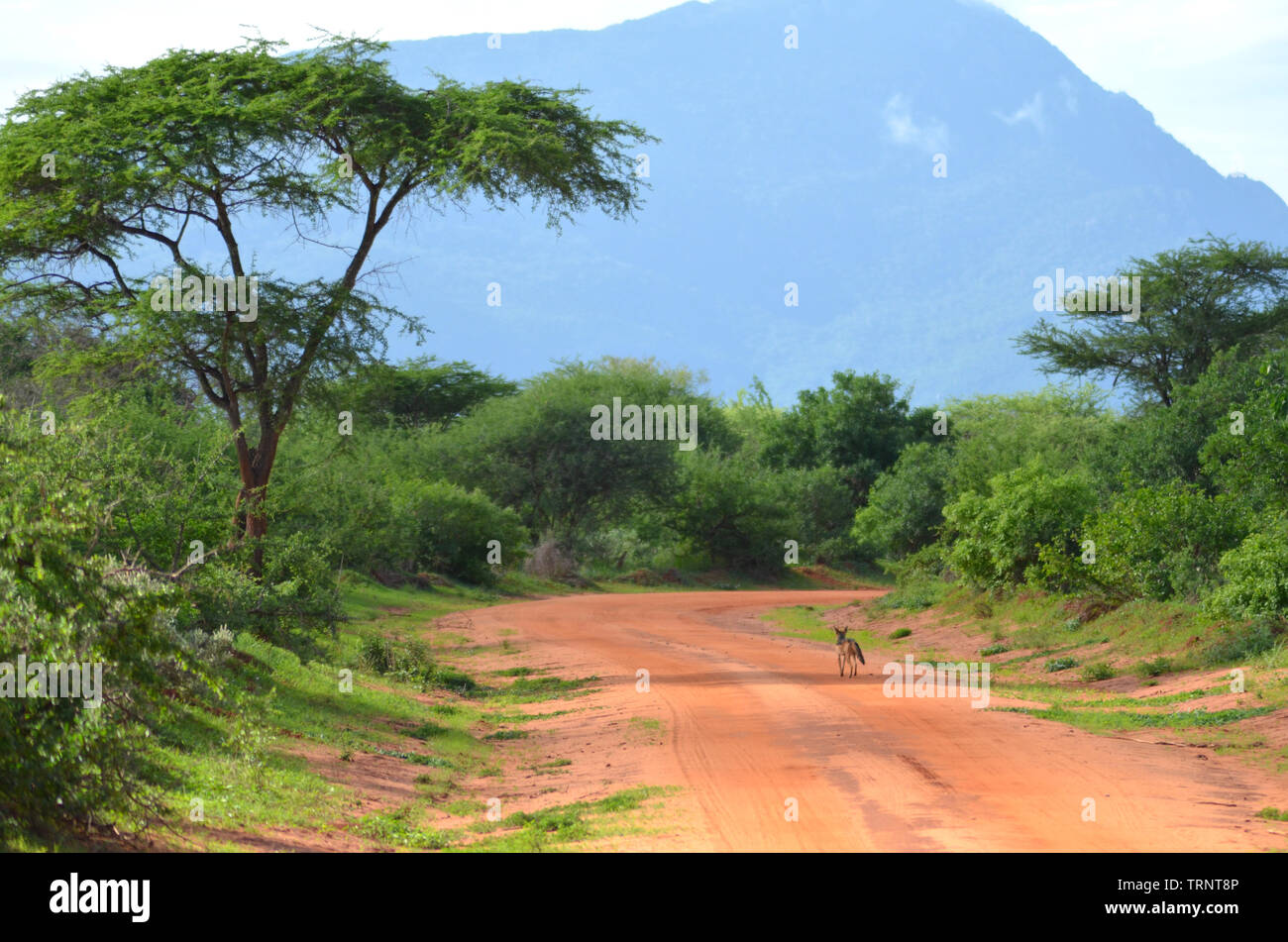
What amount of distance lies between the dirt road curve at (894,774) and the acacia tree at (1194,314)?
27.4 m

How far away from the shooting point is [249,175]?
19734 mm

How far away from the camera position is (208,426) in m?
24.5

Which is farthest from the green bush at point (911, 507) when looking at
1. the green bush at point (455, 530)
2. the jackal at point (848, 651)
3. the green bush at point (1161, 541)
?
the jackal at point (848, 651)

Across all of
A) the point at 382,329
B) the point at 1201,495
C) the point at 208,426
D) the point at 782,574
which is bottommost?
the point at 782,574

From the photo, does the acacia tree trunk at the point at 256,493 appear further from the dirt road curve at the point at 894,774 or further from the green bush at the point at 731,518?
the green bush at the point at 731,518

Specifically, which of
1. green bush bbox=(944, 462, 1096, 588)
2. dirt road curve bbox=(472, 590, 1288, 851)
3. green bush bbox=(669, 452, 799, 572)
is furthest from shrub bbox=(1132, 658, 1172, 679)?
green bush bbox=(669, 452, 799, 572)

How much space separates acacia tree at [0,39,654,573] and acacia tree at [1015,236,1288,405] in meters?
26.4

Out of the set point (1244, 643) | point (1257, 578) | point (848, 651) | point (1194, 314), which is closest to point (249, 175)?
point (848, 651)

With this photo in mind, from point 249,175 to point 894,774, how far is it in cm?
1464

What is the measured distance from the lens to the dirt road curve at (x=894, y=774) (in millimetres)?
8461
